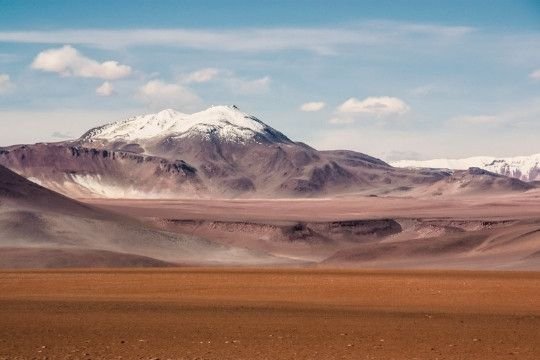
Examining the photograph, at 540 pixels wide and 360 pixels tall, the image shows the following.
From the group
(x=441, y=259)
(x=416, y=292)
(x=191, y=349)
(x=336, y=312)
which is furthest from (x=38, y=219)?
(x=191, y=349)

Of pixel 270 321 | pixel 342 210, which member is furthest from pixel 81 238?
pixel 342 210

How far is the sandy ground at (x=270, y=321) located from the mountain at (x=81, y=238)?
3481 centimetres

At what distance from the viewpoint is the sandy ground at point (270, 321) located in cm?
2089

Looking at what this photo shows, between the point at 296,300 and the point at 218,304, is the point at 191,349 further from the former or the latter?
the point at 296,300

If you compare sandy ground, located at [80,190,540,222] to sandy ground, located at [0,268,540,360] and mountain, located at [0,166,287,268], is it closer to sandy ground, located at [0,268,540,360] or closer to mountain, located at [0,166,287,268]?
mountain, located at [0,166,287,268]

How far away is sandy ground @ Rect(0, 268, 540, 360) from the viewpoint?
2089 centimetres

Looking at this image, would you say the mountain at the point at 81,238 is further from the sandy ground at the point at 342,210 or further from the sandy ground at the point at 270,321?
the sandy ground at the point at 270,321

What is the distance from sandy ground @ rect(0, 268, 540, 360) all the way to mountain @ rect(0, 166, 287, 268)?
114 ft

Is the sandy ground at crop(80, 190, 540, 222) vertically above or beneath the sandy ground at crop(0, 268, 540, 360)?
above

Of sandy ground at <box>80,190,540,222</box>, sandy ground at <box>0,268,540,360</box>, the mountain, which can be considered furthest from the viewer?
sandy ground at <box>80,190,540,222</box>

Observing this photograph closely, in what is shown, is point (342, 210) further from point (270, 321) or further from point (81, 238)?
point (270, 321)

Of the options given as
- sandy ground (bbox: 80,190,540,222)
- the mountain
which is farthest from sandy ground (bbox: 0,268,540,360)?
sandy ground (bbox: 80,190,540,222)

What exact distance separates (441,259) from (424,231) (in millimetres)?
39068

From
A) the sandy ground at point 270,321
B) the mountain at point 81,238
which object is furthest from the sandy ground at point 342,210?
the sandy ground at point 270,321
